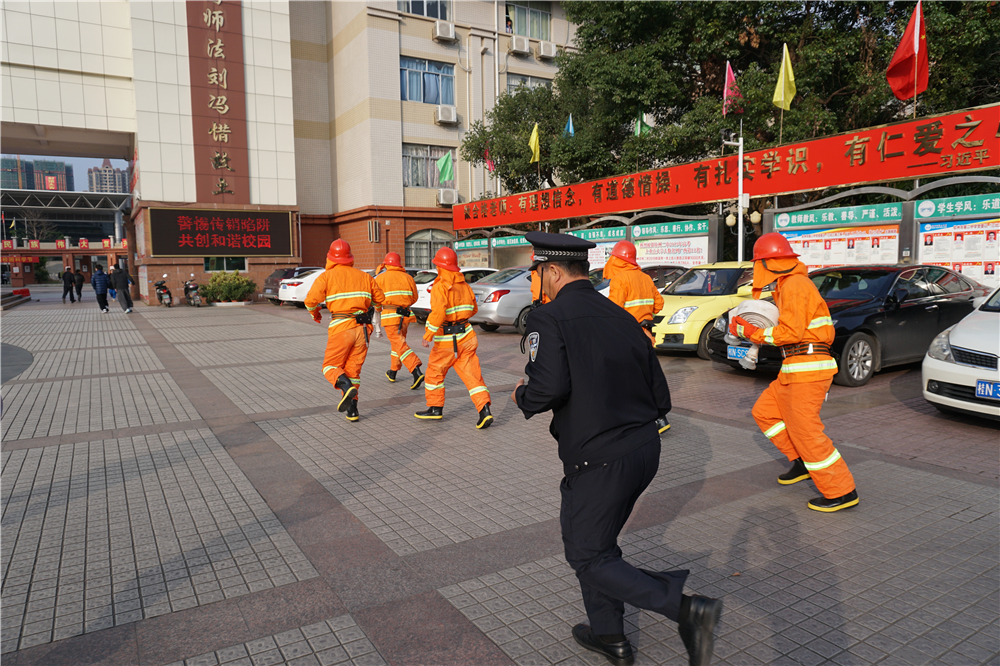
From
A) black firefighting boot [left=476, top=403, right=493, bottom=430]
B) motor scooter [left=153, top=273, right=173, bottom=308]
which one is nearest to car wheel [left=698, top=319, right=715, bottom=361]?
black firefighting boot [left=476, top=403, right=493, bottom=430]

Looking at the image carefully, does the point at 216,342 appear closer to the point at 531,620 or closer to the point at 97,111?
the point at 531,620

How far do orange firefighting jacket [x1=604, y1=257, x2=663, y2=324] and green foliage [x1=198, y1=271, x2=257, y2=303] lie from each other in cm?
2288

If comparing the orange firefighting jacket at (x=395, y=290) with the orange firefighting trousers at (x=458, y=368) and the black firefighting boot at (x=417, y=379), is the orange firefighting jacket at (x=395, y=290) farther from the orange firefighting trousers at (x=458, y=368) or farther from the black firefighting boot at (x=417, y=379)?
the orange firefighting trousers at (x=458, y=368)

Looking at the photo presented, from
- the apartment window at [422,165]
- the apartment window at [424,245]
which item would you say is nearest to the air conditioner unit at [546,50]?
the apartment window at [422,165]

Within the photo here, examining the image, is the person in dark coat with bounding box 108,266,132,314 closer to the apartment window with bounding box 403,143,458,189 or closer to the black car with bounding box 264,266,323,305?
the black car with bounding box 264,266,323,305

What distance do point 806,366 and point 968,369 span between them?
3.02 m

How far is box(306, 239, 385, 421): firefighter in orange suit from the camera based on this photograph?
6.91 m

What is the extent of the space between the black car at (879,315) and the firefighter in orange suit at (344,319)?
440 cm

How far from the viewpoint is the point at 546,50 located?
32375mm

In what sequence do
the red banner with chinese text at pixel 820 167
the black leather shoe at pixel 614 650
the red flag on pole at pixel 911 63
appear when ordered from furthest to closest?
the red flag on pole at pixel 911 63 → the red banner with chinese text at pixel 820 167 → the black leather shoe at pixel 614 650

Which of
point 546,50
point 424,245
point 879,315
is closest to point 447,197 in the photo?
point 424,245

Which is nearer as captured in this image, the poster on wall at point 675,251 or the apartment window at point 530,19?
the poster on wall at point 675,251

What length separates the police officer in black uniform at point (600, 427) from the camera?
2.48 metres

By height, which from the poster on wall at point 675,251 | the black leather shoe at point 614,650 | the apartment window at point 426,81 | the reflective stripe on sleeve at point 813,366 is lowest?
the black leather shoe at point 614,650
